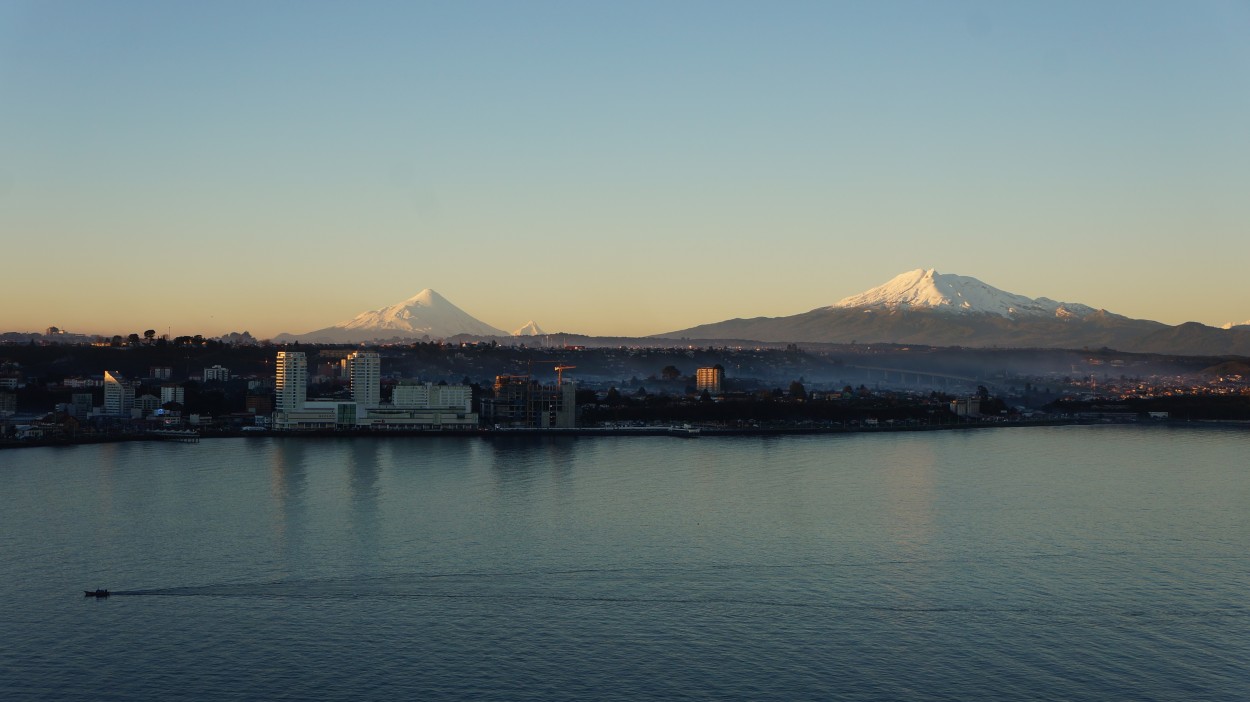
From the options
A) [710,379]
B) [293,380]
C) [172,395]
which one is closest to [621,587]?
[293,380]

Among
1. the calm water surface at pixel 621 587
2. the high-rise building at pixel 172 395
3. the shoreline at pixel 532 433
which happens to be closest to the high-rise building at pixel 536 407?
the shoreline at pixel 532 433

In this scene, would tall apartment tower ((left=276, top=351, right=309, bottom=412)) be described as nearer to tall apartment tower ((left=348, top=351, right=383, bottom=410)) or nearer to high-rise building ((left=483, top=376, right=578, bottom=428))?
tall apartment tower ((left=348, top=351, right=383, bottom=410))

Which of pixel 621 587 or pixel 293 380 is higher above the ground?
pixel 293 380

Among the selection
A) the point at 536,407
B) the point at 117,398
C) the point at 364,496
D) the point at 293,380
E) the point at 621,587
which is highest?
the point at 293,380

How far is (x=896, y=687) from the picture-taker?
4934mm

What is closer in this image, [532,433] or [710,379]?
[532,433]

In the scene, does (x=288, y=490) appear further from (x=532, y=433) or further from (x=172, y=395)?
(x=172, y=395)

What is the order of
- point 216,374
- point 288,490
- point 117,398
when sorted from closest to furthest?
1. point 288,490
2. point 117,398
3. point 216,374

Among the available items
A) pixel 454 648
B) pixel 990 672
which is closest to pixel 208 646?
pixel 454 648

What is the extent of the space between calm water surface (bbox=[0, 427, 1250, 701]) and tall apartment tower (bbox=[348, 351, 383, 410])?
32.2ft

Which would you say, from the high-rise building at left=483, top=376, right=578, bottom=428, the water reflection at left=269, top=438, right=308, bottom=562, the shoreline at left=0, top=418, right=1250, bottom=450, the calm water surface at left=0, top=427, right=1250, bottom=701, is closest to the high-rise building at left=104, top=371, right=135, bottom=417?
the shoreline at left=0, top=418, right=1250, bottom=450

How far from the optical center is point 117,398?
20453 millimetres

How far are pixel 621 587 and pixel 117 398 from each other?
16278 millimetres

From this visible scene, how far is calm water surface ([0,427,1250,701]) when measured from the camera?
5.05m
